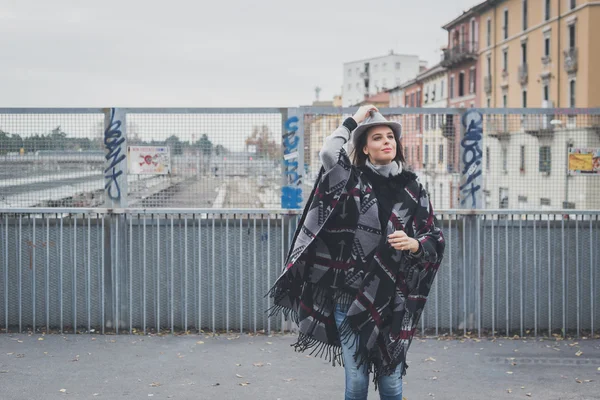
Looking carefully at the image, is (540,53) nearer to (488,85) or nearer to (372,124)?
(488,85)

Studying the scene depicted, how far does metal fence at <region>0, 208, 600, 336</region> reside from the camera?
25.6 feet

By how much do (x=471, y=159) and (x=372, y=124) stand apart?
388cm

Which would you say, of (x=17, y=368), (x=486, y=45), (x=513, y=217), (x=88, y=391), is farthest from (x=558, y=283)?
(x=486, y=45)

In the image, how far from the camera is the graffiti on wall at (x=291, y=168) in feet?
25.4

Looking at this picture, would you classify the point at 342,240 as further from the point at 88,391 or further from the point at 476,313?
the point at 476,313

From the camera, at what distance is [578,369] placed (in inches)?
255

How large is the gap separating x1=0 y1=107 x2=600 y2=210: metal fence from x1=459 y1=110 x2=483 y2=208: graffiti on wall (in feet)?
0.05

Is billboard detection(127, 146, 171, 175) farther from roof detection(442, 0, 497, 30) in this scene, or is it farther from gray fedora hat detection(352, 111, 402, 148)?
roof detection(442, 0, 497, 30)

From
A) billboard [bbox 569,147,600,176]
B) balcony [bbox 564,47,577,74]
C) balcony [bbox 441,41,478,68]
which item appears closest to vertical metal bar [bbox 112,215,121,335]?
billboard [bbox 569,147,600,176]

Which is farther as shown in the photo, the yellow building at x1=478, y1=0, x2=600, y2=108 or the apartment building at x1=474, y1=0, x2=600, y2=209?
the yellow building at x1=478, y1=0, x2=600, y2=108

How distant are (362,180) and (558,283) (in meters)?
4.53

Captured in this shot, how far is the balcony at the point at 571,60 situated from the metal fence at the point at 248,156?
35728 mm

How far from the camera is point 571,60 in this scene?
41.2m

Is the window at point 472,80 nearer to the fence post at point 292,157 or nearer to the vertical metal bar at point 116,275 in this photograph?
the fence post at point 292,157
